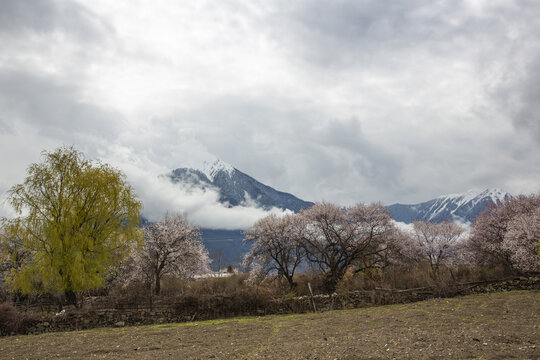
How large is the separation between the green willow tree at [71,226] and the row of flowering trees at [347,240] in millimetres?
16800

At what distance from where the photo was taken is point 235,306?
2417cm

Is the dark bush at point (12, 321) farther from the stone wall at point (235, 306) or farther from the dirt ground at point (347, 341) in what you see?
the dirt ground at point (347, 341)

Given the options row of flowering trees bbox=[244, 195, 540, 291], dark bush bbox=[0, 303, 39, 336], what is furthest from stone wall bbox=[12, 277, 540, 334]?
row of flowering trees bbox=[244, 195, 540, 291]

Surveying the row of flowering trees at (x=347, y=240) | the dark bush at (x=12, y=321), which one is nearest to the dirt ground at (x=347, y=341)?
the dark bush at (x=12, y=321)

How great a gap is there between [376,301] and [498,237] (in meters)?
23.9

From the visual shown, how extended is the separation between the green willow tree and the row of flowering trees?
55.1ft

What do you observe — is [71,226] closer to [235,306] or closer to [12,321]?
[12,321]

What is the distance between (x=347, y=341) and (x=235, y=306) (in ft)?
47.6

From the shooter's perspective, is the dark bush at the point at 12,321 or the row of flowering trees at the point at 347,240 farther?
the row of flowering trees at the point at 347,240

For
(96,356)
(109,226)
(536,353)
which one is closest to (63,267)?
(109,226)

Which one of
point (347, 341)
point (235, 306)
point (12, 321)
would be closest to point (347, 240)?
point (235, 306)

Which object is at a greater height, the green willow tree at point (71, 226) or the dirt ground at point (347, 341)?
the green willow tree at point (71, 226)

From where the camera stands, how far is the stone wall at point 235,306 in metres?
21.6

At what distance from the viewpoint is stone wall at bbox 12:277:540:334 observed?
2156cm
